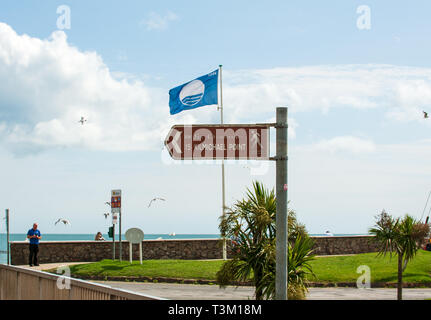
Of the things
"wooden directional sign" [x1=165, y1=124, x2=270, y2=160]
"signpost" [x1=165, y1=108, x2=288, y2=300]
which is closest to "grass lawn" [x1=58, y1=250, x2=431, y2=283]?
"signpost" [x1=165, y1=108, x2=288, y2=300]

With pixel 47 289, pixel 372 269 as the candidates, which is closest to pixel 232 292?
pixel 372 269

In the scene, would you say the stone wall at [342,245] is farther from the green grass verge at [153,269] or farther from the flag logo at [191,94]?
the flag logo at [191,94]

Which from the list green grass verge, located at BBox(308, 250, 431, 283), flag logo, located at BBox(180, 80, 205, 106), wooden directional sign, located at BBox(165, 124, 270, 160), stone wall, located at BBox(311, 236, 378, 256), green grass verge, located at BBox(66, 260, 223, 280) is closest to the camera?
wooden directional sign, located at BBox(165, 124, 270, 160)

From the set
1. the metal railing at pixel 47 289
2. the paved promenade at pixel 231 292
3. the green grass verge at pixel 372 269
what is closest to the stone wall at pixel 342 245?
the green grass verge at pixel 372 269

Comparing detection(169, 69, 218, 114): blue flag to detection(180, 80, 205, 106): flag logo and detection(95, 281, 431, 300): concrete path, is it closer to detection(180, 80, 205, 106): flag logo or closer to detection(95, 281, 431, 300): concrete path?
detection(180, 80, 205, 106): flag logo

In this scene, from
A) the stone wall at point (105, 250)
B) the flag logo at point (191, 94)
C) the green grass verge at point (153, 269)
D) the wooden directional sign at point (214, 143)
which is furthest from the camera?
the flag logo at point (191, 94)

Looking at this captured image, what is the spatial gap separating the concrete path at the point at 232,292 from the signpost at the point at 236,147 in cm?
943

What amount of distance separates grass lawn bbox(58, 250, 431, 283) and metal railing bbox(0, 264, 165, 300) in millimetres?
12635

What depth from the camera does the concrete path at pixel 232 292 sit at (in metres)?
19.1

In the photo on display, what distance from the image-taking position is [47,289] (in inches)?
363

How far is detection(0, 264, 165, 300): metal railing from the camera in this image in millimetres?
7117

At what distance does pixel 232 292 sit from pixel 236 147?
12.1 meters
